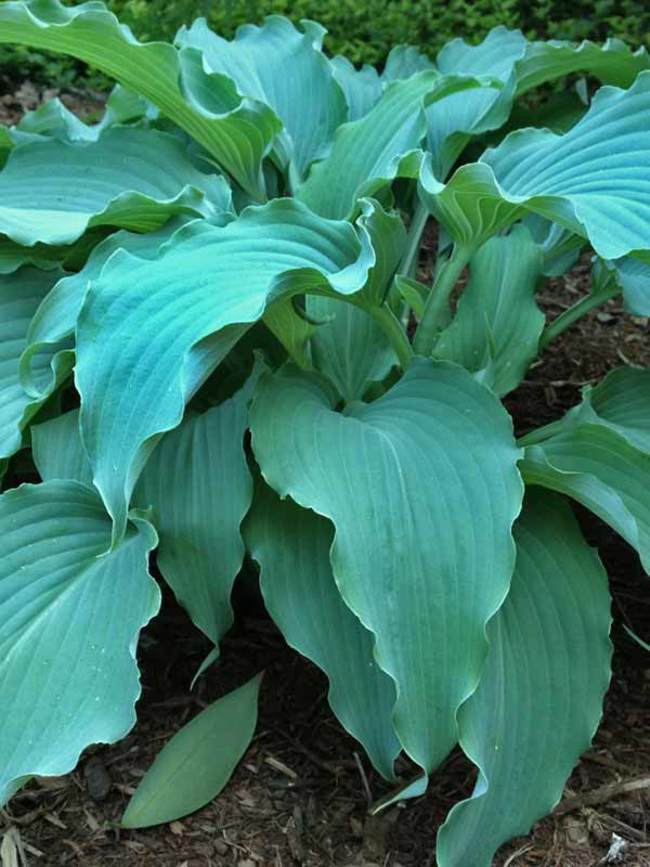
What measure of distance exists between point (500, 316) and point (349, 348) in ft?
1.08

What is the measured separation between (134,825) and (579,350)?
5.61 ft

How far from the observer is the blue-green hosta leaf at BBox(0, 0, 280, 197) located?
202cm

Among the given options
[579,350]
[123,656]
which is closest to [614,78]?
[579,350]

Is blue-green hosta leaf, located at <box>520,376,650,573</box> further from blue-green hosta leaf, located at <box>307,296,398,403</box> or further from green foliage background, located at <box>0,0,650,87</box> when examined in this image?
green foliage background, located at <box>0,0,650,87</box>

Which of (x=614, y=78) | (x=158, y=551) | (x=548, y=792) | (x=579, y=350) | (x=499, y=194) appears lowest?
(x=579, y=350)

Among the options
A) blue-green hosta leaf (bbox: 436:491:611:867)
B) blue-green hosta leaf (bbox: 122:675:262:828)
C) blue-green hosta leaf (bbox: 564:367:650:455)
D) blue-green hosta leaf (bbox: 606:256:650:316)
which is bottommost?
blue-green hosta leaf (bbox: 122:675:262:828)

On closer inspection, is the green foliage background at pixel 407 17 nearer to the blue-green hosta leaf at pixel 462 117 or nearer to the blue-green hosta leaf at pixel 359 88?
the blue-green hosta leaf at pixel 359 88

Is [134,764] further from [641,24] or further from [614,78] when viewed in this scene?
[641,24]

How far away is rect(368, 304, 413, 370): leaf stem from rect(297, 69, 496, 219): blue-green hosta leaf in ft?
0.84

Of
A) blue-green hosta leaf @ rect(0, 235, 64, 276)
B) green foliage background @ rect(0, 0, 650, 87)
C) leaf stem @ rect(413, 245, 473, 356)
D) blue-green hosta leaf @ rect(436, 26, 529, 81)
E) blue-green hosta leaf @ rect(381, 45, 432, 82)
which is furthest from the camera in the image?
green foliage background @ rect(0, 0, 650, 87)

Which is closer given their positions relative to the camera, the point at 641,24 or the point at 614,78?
the point at 614,78

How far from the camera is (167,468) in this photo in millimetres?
1854

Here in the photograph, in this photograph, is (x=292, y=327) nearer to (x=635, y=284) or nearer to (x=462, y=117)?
(x=635, y=284)

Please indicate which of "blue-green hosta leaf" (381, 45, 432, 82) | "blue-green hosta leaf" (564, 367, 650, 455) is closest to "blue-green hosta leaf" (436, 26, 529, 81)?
"blue-green hosta leaf" (381, 45, 432, 82)
